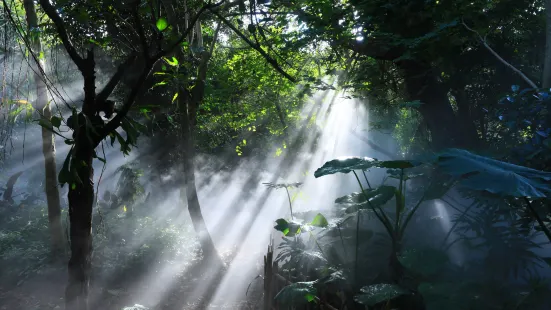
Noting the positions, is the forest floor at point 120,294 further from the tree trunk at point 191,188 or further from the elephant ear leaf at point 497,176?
the elephant ear leaf at point 497,176

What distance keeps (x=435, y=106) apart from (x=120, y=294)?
5.81 meters

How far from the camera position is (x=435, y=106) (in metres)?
5.26

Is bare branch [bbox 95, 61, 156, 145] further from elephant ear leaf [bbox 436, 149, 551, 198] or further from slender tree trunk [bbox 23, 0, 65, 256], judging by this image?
slender tree trunk [bbox 23, 0, 65, 256]

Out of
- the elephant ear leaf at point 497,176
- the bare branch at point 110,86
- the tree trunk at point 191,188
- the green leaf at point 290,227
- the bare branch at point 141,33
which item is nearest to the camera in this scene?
the elephant ear leaf at point 497,176

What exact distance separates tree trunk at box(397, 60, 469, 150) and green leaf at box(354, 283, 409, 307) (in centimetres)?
263

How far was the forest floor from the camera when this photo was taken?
6152mm

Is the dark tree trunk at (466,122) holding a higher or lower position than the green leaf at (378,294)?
higher

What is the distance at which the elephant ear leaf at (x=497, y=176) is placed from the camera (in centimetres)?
215

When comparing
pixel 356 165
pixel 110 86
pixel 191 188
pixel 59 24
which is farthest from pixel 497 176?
pixel 191 188

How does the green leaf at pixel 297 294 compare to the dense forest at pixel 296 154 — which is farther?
the green leaf at pixel 297 294

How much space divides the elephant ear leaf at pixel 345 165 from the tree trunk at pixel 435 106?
205cm

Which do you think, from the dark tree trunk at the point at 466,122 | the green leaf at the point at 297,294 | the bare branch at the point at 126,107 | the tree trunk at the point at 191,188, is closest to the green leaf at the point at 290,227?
the green leaf at the point at 297,294

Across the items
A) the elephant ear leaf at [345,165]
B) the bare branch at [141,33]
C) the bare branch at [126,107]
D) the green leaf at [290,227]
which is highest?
the bare branch at [141,33]

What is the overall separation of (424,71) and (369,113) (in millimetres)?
4773
